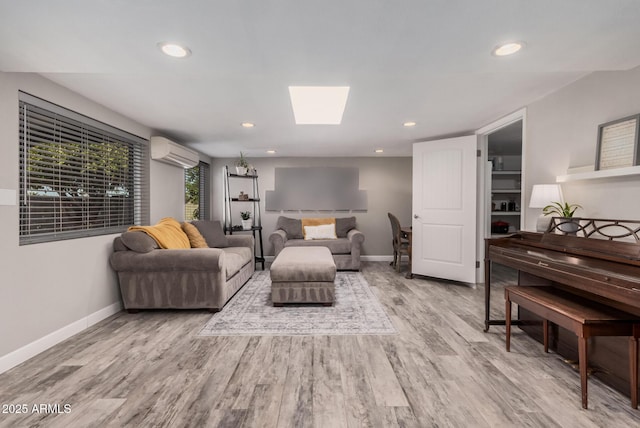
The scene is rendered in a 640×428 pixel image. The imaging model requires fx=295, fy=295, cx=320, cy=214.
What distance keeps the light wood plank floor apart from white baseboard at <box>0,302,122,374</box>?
0.07 metres

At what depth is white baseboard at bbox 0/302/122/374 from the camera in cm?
197

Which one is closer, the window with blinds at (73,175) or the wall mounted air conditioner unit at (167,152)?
the window with blinds at (73,175)

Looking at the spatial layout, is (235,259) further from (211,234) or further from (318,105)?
(318,105)

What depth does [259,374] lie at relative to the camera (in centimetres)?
189

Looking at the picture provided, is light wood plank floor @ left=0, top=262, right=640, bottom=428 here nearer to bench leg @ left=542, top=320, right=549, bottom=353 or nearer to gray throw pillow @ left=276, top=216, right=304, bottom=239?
bench leg @ left=542, top=320, right=549, bottom=353

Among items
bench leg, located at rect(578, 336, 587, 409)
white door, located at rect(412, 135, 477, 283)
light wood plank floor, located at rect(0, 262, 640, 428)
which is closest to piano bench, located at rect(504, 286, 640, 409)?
bench leg, located at rect(578, 336, 587, 409)

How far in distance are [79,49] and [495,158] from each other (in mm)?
6049

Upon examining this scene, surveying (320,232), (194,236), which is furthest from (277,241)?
(194,236)

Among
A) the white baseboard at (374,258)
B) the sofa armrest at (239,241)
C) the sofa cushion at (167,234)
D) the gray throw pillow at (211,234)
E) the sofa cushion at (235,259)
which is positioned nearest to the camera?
the sofa cushion at (167,234)

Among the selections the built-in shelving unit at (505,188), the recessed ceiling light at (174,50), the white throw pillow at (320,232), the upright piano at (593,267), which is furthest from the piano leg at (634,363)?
the white throw pillow at (320,232)

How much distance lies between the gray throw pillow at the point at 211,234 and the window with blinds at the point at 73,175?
2.70 ft

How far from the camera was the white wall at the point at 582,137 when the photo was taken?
6.62 ft

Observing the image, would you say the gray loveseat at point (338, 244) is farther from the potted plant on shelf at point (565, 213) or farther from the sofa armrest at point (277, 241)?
the potted plant on shelf at point (565, 213)

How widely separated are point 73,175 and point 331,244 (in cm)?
350
